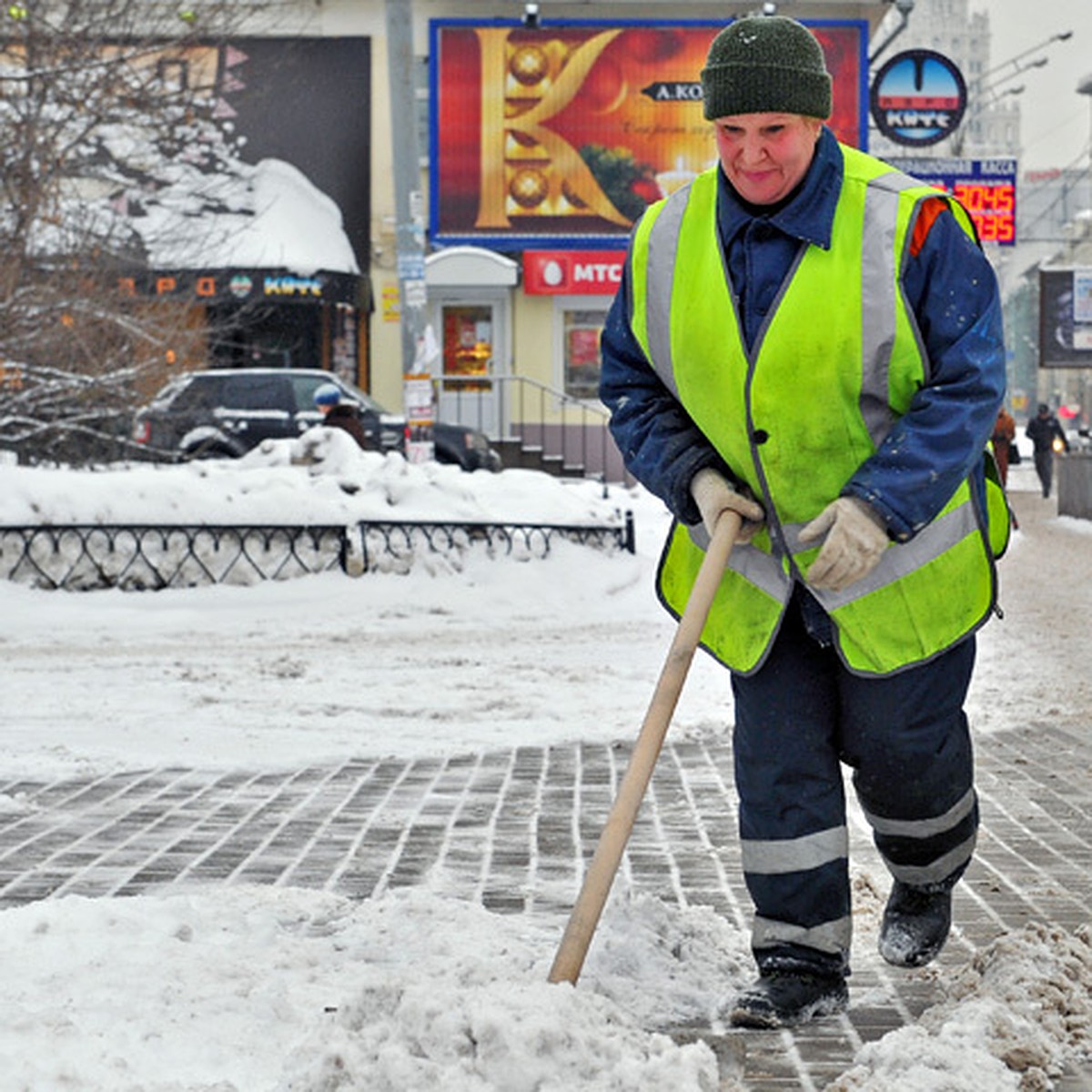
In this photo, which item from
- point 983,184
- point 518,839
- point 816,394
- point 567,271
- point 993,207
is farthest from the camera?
point 567,271

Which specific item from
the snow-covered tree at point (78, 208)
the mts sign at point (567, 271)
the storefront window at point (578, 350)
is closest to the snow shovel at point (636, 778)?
the snow-covered tree at point (78, 208)

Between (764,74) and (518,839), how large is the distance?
8.08ft

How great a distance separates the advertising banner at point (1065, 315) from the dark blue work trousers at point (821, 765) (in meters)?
26.0

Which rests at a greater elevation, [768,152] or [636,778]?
[768,152]

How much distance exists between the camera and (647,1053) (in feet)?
9.48

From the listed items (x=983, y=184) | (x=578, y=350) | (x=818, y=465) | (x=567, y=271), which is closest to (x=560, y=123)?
(x=567, y=271)

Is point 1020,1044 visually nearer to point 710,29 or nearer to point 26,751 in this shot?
point 26,751

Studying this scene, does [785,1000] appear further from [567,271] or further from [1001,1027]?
[567,271]

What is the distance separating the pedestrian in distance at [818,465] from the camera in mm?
3479

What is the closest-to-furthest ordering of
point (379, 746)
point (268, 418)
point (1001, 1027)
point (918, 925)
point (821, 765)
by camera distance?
point (1001, 1027)
point (821, 765)
point (918, 925)
point (379, 746)
point (268, 418)

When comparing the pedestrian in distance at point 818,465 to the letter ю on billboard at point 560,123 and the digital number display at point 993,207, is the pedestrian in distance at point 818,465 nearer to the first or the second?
the digital number display at point 993,207

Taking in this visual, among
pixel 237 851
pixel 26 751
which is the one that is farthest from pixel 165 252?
pixel 237 851

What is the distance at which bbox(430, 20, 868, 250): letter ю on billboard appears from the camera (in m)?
32.9

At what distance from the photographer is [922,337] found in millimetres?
3508
